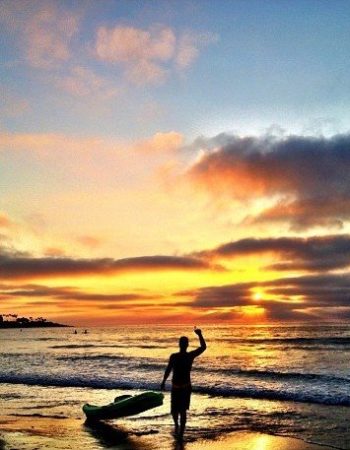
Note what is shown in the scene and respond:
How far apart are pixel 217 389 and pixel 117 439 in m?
11.8

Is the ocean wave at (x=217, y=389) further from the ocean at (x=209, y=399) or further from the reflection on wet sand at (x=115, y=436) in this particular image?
the reflection on wet sand at (x=115, y=436)

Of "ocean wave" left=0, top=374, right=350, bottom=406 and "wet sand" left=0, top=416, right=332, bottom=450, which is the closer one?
"wet sand" left=0, top=416, right=332, bottom=450

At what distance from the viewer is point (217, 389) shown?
2228 centimetres

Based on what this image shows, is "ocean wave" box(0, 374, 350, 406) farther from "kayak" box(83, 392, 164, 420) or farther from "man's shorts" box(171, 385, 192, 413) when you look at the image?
"man's shorts" box(171, 385, 192, 413)

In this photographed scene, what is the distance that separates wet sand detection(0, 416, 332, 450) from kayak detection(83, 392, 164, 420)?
375 mm

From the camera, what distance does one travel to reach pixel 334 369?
3198 cm

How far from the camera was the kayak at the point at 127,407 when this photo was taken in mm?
13023

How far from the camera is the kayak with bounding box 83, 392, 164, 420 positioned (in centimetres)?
1302

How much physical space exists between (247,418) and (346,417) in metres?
3.25

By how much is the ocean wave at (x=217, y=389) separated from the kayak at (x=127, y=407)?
324 inches

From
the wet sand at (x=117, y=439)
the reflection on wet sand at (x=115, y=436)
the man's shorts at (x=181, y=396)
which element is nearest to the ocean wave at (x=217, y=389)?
the wet sand at (x=117, y=439)

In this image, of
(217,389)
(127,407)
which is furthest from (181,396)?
(217,389)

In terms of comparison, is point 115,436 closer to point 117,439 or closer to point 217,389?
point 117,439

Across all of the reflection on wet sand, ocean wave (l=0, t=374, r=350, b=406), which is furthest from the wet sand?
ocean wave (l=0, t=374, r=350, b=406)
